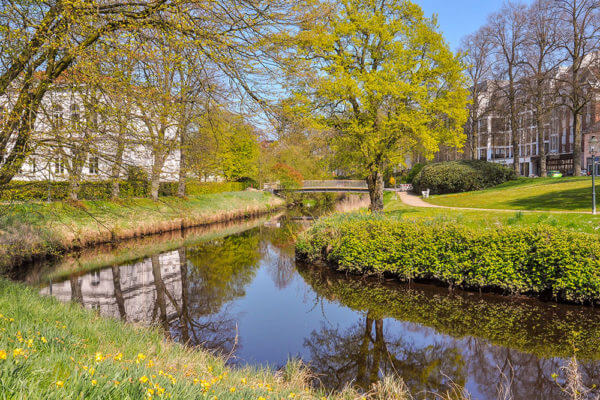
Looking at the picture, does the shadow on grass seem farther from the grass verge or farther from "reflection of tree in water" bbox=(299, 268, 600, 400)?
"reflection of tree in water" bbox=(299, 268, 600, 400)

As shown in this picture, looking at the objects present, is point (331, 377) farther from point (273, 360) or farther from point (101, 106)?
point (101, 106)

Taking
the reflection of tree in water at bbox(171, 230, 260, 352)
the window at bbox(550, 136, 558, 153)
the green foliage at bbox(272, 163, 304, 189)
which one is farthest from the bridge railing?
the window at bbox(550, 136, 558, 153)

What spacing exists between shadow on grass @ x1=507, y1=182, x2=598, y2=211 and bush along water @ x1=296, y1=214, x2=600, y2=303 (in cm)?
890

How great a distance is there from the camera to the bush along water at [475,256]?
847 cm

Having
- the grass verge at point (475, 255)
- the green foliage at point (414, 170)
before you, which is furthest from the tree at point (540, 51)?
the grass verge at point (475, 255)

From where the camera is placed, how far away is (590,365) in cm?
616

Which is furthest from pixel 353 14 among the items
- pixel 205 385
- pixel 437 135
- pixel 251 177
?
pixel 251 177

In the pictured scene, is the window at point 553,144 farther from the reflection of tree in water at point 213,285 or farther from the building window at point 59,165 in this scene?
the building window at point 59,165

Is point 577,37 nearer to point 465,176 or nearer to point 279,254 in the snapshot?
point 465,176

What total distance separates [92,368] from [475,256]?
360 inches

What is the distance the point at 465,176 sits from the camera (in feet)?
100

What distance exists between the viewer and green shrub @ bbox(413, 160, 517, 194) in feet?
100

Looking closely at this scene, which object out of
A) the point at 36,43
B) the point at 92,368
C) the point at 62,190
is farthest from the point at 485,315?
the point at 36,43

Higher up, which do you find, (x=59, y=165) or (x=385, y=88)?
(x=385, y=88)
